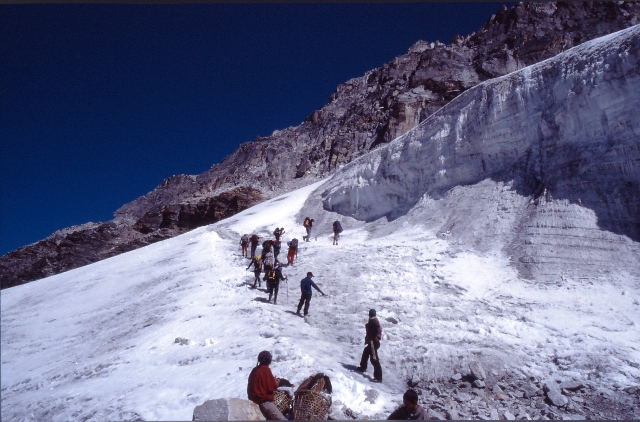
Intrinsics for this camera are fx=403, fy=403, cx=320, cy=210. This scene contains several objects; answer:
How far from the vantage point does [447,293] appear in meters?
13.2

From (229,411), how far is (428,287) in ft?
33.0

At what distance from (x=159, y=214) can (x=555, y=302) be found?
5368cm

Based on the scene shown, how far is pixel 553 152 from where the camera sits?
689 inches

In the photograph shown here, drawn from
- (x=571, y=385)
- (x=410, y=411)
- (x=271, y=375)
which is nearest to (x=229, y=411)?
(x=271, y=375)

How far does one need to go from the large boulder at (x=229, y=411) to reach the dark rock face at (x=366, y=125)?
1707 inches

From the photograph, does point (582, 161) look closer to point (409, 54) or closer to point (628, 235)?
point (628, 235)

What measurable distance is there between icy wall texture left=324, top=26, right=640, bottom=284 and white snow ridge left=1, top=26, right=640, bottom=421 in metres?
0.07

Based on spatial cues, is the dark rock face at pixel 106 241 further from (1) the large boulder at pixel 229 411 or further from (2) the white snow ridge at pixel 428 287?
(1) the large boulder at pixel 229 411

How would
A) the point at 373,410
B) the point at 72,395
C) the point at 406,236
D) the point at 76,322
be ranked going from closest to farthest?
the point at 373,410 < the point at 72,395 < the point at 76,322 < the point at 406,236

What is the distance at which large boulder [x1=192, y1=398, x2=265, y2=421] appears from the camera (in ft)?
15.8

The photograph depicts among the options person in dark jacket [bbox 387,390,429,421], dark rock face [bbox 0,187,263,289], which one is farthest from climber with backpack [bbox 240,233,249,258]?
dark rock face [bbox 0,187,263,289]

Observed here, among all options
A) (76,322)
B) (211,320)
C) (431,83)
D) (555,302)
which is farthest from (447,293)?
(431,83)

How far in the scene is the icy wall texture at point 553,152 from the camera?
1411 centimetres

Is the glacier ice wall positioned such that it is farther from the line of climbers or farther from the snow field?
the line of climbers
